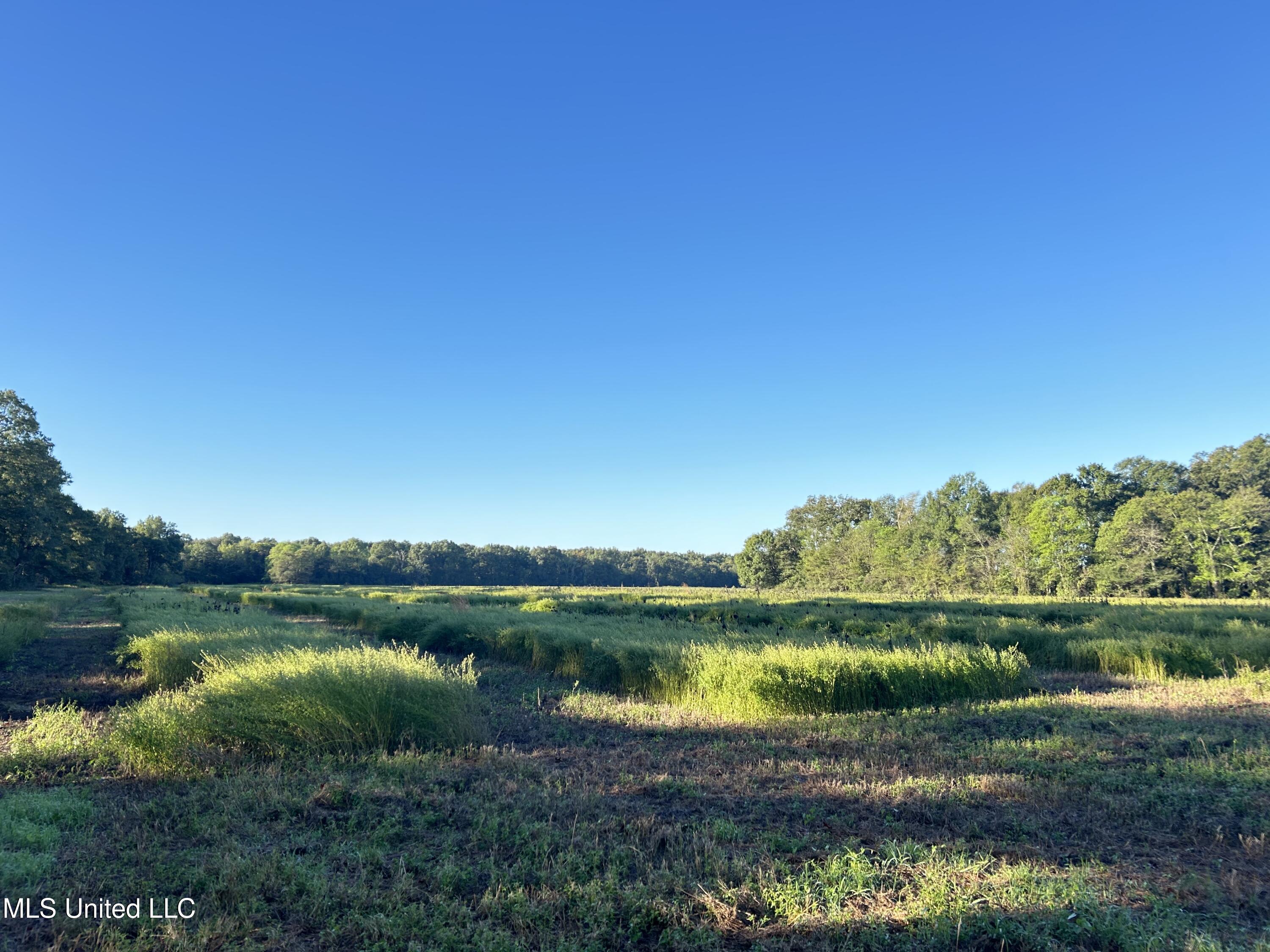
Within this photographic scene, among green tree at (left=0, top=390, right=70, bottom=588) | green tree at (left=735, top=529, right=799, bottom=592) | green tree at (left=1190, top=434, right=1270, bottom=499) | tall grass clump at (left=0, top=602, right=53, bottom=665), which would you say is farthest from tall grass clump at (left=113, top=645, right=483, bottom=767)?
green tree at (left=735, top=529, right=799, bottom=592)

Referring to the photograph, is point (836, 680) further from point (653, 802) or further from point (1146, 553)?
point (1146, 553)

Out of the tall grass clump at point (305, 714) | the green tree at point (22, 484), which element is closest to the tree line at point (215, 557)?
the green tree at point (22, 484)

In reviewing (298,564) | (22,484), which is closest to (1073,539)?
(22,484)

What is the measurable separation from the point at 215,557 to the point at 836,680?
134332mm

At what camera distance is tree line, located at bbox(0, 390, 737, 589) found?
134ft

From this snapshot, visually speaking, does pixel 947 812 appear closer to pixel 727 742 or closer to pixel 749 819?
pixel 749 819

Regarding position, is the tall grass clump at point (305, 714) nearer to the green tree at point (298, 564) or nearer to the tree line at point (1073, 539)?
the tree line at point (1073, 539)

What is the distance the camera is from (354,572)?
122 m

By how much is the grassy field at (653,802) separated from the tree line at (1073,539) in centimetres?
4812

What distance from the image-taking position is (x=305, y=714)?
7.71 metres

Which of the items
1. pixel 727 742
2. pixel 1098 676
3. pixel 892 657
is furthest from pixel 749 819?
pixel 1098 676

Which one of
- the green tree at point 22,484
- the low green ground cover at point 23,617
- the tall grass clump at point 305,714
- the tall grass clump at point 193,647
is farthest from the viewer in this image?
the green tree at point 22,484

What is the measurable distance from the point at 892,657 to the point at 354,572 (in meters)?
130

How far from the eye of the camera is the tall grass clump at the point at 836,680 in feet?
34.3
